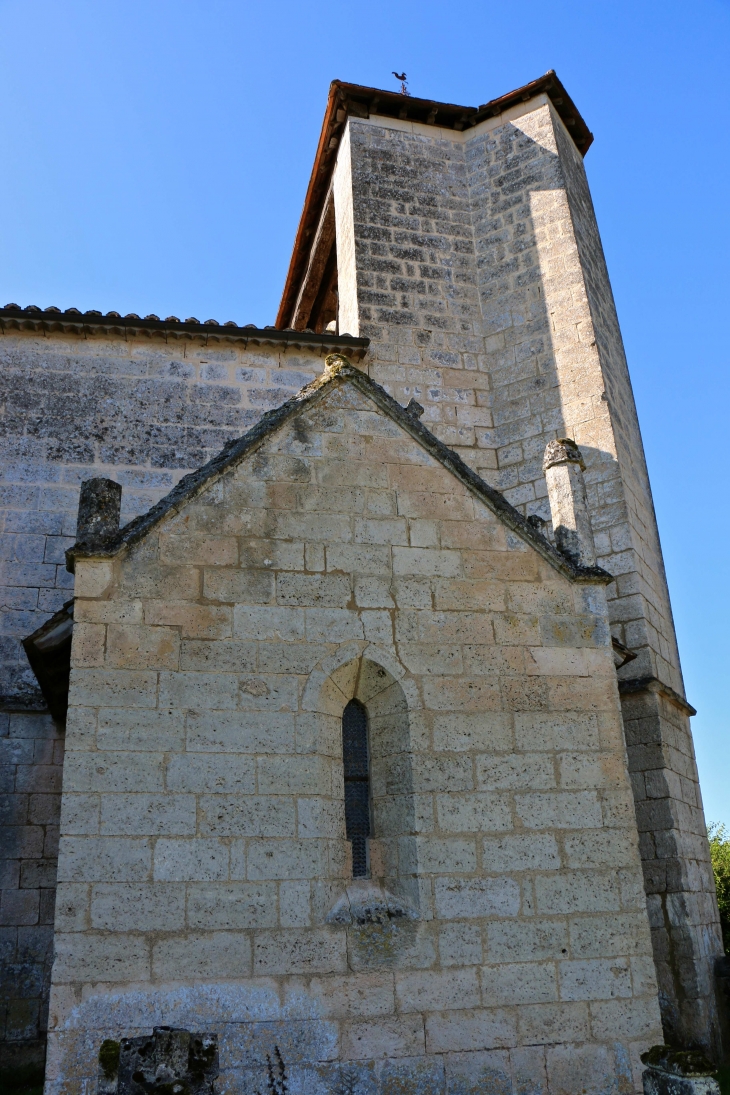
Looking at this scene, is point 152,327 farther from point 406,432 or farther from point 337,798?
point 337,798

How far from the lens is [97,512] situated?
5598 mm

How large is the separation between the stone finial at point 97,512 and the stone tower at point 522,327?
15.9 ft

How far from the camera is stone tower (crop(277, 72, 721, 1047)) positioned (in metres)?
9.00

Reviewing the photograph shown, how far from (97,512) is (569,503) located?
10.3 ft

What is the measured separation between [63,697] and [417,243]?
721cm

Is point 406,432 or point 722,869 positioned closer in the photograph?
point 406,432

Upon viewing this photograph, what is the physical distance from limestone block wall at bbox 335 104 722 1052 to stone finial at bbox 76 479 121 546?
18.0ft

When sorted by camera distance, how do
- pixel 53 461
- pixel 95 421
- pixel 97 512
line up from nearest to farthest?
pixel 97 512, pixel 53 461, pixel 95 421

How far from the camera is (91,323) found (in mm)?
10062

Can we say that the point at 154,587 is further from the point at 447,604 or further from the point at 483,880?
the point at 483,880

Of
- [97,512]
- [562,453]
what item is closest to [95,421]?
[97,512]

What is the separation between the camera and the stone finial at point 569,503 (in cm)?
638

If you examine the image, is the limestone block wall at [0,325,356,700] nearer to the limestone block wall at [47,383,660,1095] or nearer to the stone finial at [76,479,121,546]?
the stone finial at [76,479,121,546]

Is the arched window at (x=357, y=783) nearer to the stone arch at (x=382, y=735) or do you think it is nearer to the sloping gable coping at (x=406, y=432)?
the stone arch at (x=382, y=735)
